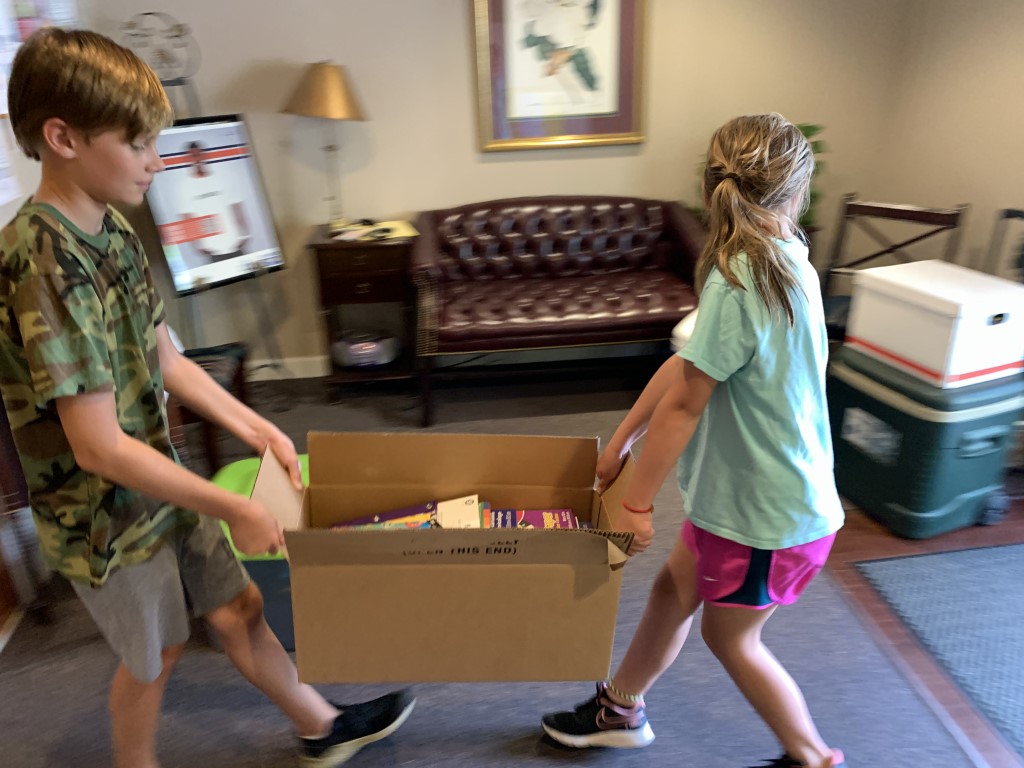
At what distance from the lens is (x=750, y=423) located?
1.19 meters

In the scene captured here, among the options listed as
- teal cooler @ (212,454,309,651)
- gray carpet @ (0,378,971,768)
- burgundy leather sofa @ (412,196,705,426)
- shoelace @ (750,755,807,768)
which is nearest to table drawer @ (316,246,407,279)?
burgundy leather sofa @ (412,196,705,426)

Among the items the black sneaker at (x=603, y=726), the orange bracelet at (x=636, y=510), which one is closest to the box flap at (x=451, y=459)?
the orange bracelet at (x=636, y=510)

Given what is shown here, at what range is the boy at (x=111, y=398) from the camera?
96 cm

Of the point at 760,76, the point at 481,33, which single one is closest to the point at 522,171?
the point at 481,33

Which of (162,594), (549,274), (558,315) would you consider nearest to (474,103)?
(549,274)

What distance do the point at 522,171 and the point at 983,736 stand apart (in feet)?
9.78

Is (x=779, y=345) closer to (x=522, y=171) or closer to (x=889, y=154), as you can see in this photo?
(x=522, y=171)

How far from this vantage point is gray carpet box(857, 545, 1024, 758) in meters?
1.78

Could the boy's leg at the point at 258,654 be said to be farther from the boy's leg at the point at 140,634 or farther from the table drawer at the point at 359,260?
the table drawer at the point at 359,260

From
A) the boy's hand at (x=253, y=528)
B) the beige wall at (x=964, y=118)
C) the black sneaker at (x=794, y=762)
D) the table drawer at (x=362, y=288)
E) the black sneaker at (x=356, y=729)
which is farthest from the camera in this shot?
the table drawer at (x=362, y=288)

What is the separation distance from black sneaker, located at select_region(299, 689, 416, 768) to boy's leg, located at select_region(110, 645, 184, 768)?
1.07 feet

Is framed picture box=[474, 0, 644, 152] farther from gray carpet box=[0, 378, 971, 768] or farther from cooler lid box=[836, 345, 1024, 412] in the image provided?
gray carpet box=[0, 378, 971, 768]

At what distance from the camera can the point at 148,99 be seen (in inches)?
39.8

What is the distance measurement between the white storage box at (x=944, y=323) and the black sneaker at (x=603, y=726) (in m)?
1.40
